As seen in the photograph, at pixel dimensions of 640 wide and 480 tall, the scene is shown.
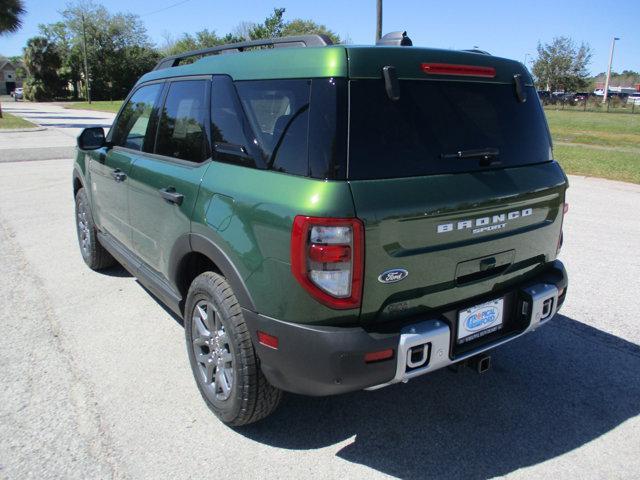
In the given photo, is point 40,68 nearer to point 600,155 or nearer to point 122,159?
point 600,155

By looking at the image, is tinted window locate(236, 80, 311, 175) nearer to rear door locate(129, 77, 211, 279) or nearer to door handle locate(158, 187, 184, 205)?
rear door locate(129, 77, 211, 279)

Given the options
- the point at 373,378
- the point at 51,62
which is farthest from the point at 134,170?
the point at 51,62

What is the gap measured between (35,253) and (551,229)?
5.25 m

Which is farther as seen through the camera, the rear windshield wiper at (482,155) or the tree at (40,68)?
the tree at (40,68)

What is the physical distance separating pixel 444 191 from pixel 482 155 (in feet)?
1.24

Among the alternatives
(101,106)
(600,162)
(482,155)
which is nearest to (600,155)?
(600,162)

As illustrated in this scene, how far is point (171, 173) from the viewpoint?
3135 mm

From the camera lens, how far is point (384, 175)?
228 centimetres

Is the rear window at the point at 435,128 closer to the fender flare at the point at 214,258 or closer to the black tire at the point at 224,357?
the fender flare at the point at 214,258

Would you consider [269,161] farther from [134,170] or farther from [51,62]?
[51,62]

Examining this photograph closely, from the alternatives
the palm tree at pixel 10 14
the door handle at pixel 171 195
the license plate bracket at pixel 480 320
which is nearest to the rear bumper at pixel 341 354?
the license plate bracket at pixel 480 320

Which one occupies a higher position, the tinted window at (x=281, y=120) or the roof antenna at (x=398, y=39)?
the roof antenna at (x=398, y=39)

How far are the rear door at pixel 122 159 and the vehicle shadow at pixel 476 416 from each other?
1.95 m

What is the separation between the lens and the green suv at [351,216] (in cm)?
221
